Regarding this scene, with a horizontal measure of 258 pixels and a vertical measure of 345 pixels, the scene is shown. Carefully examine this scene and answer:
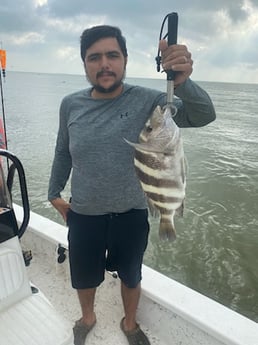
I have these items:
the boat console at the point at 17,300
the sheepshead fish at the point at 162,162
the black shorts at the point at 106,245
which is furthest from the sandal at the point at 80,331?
the sheepshead fish at the point at 162,162

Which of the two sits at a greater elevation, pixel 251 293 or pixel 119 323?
pixel 119 323

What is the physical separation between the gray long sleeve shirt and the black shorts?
0.21ft

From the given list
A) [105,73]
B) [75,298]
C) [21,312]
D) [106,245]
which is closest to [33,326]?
[21,312]

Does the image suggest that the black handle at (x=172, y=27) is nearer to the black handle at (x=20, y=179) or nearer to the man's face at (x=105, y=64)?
the man's face at (x=105, y=64)

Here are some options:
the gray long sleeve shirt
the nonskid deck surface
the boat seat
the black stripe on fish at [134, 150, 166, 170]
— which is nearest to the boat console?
the boat seat

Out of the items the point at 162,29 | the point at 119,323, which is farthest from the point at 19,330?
the point at 162,29

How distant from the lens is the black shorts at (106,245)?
1.88 metres

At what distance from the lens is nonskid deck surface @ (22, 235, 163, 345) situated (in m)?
→ 2.26

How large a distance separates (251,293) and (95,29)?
396 centimetres

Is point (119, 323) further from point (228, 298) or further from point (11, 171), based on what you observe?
point (228, 298)

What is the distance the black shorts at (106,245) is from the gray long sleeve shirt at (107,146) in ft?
0.21

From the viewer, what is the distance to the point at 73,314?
96.9 inches

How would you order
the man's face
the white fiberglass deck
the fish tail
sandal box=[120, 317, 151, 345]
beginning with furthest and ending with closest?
1. sandal box=[120, 317, 151, 345]
2. the white fiberglass deck
3. the man's face
4. the fish tail

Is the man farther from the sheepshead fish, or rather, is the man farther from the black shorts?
the sheepshead fish
